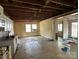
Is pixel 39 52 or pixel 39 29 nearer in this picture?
pixel 39 52

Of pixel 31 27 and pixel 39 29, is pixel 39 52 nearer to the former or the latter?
pixel 31 27

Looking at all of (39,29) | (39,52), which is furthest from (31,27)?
(39,52)

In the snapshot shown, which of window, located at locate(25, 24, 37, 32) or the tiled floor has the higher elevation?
window, located at locate(25, 24, 37, 32)

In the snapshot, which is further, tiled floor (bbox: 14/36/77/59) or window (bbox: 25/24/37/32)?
window (bbox: 25/24/37/32)

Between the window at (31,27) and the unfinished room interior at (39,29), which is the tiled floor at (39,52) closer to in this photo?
the unfinished room interior at (39,29)

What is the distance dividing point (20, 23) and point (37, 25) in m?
2.63

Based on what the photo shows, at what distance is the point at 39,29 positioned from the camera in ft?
55.6

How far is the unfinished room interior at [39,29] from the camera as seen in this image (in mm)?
4707

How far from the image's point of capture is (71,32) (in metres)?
12.2

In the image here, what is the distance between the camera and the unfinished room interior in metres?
→ 4.71

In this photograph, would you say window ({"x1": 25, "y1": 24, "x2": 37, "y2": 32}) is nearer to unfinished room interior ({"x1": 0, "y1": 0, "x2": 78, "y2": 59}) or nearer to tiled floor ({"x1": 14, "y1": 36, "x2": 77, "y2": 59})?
unfinished room interior ({"x1": 0, "y1": 0, "x2": 78, "y2": 59})

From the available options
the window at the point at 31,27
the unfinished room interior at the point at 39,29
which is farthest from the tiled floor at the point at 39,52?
the window at the point at 31,27

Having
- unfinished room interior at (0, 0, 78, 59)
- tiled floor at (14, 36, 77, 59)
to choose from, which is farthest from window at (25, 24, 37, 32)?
tiled floor at (14, 36, 77, 59)

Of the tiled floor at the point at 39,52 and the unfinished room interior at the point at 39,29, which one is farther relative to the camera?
the tiled floor at the point at 39,52
